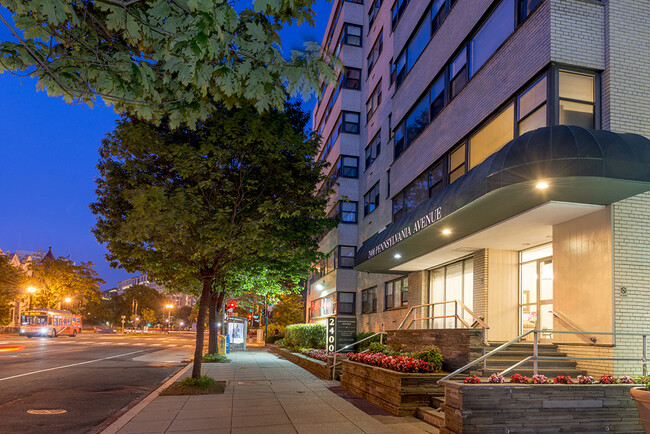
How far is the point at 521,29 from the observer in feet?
42.8

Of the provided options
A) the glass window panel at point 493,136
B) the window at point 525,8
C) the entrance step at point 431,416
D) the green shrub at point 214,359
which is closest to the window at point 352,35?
the green shrub at point 214,359

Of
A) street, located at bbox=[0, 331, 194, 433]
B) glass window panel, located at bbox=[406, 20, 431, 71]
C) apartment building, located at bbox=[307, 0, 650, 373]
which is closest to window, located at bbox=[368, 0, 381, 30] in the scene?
apartment building, located at bbox=[307, 0, 650, 373]

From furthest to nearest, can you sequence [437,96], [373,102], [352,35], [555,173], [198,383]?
1. [352,35]
2. [373,102]
3. [437,96]
4. [198,383]
5. [555,173]

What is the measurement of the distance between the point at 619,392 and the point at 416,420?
3.55m

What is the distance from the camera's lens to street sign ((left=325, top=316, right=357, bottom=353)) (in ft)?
60.5

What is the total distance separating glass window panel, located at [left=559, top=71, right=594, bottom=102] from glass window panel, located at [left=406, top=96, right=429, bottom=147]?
8.69 meters

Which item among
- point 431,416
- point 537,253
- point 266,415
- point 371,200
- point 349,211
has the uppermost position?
point 371,200

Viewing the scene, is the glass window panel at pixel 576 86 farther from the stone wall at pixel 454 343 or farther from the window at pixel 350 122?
the window at pixel 350 122

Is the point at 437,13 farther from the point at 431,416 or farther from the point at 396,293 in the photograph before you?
the point at 431,416

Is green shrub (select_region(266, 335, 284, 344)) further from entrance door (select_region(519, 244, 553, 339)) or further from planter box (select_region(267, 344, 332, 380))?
entrance door (select_region(519, 244, 553, 339))

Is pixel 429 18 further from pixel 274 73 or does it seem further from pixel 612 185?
pixel 274 73

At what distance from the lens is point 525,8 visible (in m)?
13.2

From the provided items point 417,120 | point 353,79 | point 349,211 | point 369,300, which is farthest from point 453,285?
point 353,79

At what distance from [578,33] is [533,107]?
175cm
